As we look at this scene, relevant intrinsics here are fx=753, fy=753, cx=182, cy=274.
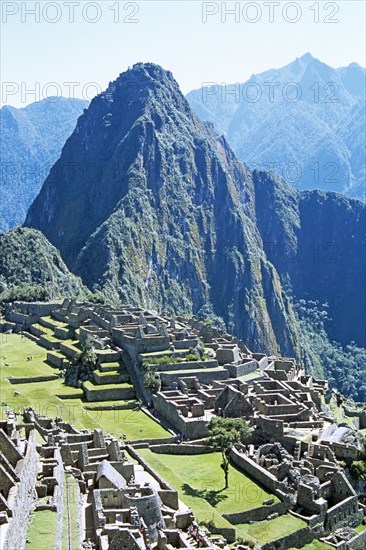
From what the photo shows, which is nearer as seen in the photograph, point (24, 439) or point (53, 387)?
point (24, 439)

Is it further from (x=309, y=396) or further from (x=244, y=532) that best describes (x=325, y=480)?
(x=309, y=396)

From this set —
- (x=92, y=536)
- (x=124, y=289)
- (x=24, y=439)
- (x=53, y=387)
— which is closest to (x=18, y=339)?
(x=53, y=387)

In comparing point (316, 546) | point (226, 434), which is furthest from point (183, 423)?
point (316, 546)

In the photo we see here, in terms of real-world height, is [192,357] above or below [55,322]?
below

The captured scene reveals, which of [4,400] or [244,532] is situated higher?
[4,400]

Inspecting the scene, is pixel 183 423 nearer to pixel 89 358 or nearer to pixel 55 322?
pixel 89 358

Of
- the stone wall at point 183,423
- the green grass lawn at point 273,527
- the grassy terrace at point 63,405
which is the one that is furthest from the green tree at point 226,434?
the grassy terrace at point 63,405

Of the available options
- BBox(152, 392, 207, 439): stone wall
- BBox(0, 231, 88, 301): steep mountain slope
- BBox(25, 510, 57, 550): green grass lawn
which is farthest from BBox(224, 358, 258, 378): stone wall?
BBox(0, 231, 88, 301): steep mountain slope

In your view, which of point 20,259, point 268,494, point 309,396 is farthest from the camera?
point 20,259
